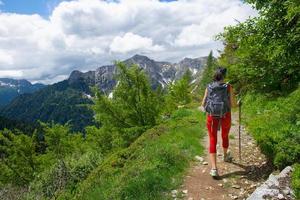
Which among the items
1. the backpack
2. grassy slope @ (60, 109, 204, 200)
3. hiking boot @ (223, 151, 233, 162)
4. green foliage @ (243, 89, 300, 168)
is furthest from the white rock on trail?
hiking boot @ (223, 151, 233, 162)

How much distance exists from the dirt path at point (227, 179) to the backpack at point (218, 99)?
174cm

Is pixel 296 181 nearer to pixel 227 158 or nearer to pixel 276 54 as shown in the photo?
pixel 227 158

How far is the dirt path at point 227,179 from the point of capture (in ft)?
34.1

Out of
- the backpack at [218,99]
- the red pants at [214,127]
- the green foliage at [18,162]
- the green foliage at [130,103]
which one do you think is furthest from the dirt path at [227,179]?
the green foliage at [18,162]

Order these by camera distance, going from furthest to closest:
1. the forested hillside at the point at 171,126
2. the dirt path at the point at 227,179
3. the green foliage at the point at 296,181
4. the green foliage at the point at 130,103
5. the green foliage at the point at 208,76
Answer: the green foliage at the point at 208,76
the green foliage at the point at 130,103
the forested hillside at the point at 171,126
the dirt path at the point at 227,179
the green foliage at the point at 296,181

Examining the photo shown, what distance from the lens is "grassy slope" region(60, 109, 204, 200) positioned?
10602mm

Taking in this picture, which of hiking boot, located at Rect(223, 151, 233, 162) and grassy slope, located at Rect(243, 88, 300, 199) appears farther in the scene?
hiking boot, located at Rect(223, 151, 233, 162)

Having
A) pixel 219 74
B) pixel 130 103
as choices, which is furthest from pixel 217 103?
pixel 130 103

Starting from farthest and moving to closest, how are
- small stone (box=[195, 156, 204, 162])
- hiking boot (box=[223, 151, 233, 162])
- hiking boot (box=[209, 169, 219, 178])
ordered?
small stone (box=[195, 156, 204, 162]) < hiking boot (box=[223, 151, 233, 162]) < hiking boot (box=[209, 169, 219, 178])

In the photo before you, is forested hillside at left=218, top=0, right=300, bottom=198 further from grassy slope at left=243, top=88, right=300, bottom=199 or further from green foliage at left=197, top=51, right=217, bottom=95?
green foliage at left=197, top=51, right=217, bottom=95

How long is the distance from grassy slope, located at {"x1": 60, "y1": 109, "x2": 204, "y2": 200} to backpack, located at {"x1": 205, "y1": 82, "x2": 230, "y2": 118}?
6.50 feet

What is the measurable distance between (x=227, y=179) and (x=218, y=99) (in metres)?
2.23

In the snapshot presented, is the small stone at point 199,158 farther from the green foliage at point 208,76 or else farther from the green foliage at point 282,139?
the green foliage at point 208,76

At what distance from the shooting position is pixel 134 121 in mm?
30484
